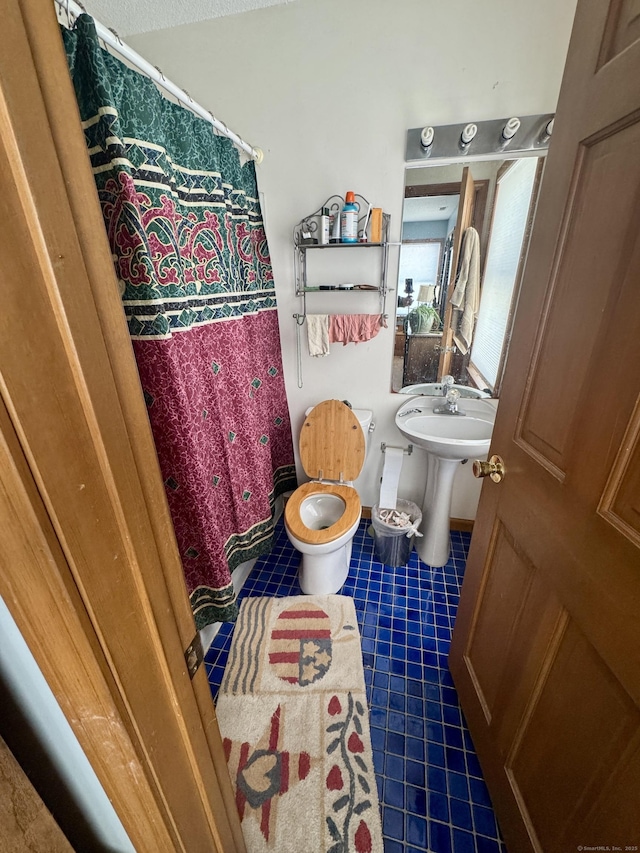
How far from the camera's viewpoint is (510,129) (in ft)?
4.59

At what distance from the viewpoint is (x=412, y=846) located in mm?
971

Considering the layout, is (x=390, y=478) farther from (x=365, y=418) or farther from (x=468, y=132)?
(x=468, y=132)

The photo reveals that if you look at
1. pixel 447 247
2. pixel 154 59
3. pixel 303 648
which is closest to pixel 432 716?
pixel 303 648

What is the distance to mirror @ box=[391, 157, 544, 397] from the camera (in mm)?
1542

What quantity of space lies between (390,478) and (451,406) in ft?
1.68

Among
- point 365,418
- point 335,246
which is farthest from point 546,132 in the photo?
point 365,418

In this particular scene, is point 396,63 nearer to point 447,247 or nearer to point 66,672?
Result: point 447,247

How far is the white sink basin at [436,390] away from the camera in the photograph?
183cm

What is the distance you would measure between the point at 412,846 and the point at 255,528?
1122mm

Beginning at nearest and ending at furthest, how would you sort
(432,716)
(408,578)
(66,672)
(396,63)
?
1. (66,672)
2. (432,716)
3. (396,63)
4. (408,578)

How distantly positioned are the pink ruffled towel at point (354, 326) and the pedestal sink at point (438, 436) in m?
0.45

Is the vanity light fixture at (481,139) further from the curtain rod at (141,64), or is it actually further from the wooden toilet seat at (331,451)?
the wooden toilet seat at (331,451)

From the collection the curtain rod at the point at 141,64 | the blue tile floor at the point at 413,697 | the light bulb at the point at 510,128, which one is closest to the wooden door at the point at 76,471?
the curtain rod at the point at 141,64

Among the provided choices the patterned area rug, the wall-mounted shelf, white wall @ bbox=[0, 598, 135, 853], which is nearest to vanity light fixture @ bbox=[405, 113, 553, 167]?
the wall-mounted shelf
